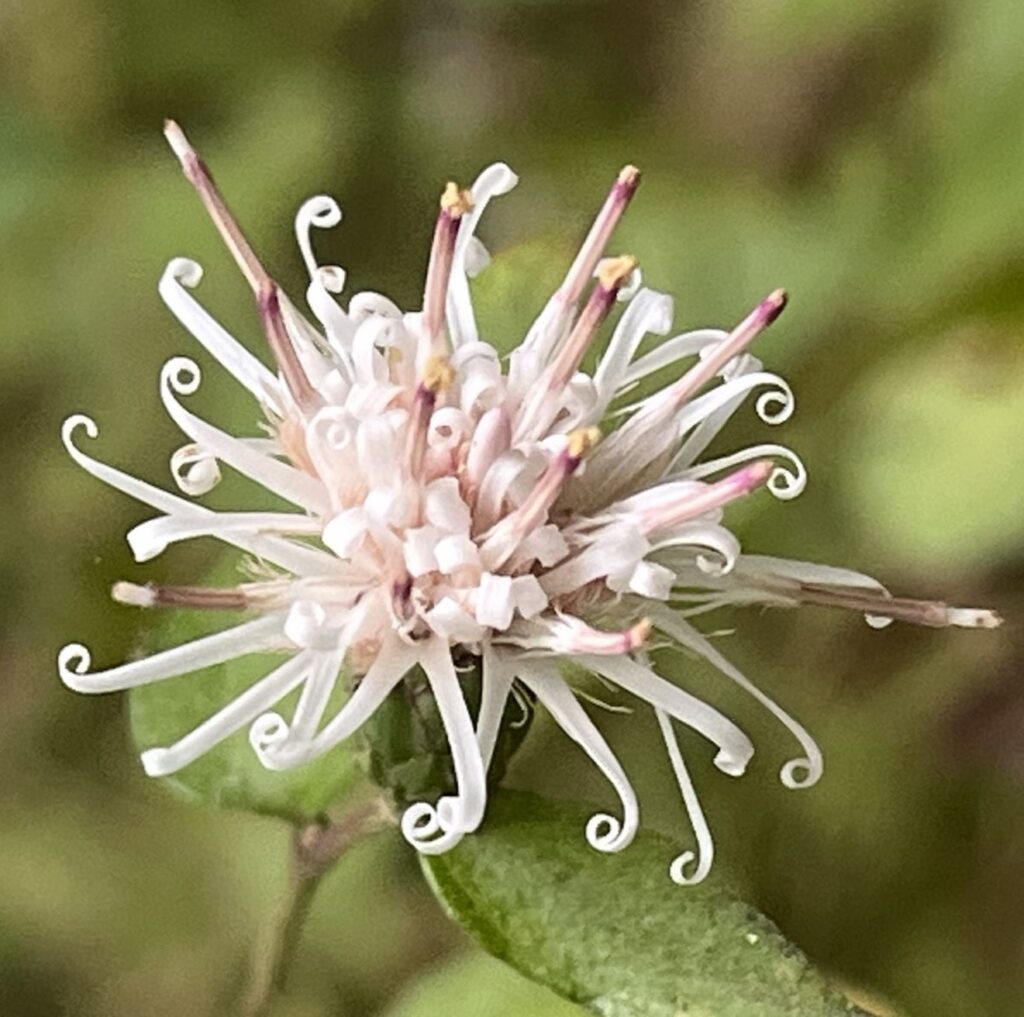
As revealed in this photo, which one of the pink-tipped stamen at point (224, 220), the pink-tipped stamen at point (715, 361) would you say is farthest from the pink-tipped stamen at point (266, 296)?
the pink-tipped stamen at point (715, 361)

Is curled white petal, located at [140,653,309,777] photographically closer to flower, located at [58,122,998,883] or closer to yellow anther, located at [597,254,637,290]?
flower, located at [58,122,998,883]

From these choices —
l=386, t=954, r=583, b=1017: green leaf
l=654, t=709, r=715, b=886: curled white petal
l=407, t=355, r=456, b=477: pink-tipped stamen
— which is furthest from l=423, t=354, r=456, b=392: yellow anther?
l=386, t=954, r=583, b=1017: green leaf

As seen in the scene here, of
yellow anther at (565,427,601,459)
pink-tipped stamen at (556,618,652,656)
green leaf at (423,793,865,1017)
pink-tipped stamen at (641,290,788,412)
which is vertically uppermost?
yellow anther at (565,427,601,459)

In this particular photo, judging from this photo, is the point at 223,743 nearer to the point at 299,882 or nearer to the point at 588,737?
the point at 299,882

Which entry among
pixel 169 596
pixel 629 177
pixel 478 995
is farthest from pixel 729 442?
pixel 169 596

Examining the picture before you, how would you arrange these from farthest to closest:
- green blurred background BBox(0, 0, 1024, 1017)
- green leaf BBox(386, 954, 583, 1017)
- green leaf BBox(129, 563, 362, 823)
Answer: green blurred background BBox(0, 0, 1024, 1017)
green leaf BBox(386, 954, 583, 1017)
green leaf BBox(129, 563, 362, 823)

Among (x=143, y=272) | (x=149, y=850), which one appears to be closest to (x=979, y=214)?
(x=143, y=272)

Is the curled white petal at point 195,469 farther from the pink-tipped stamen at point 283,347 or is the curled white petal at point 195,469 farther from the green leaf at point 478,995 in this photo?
the green leaf at point 478,995

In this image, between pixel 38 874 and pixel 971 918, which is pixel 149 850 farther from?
pixel 971 918
